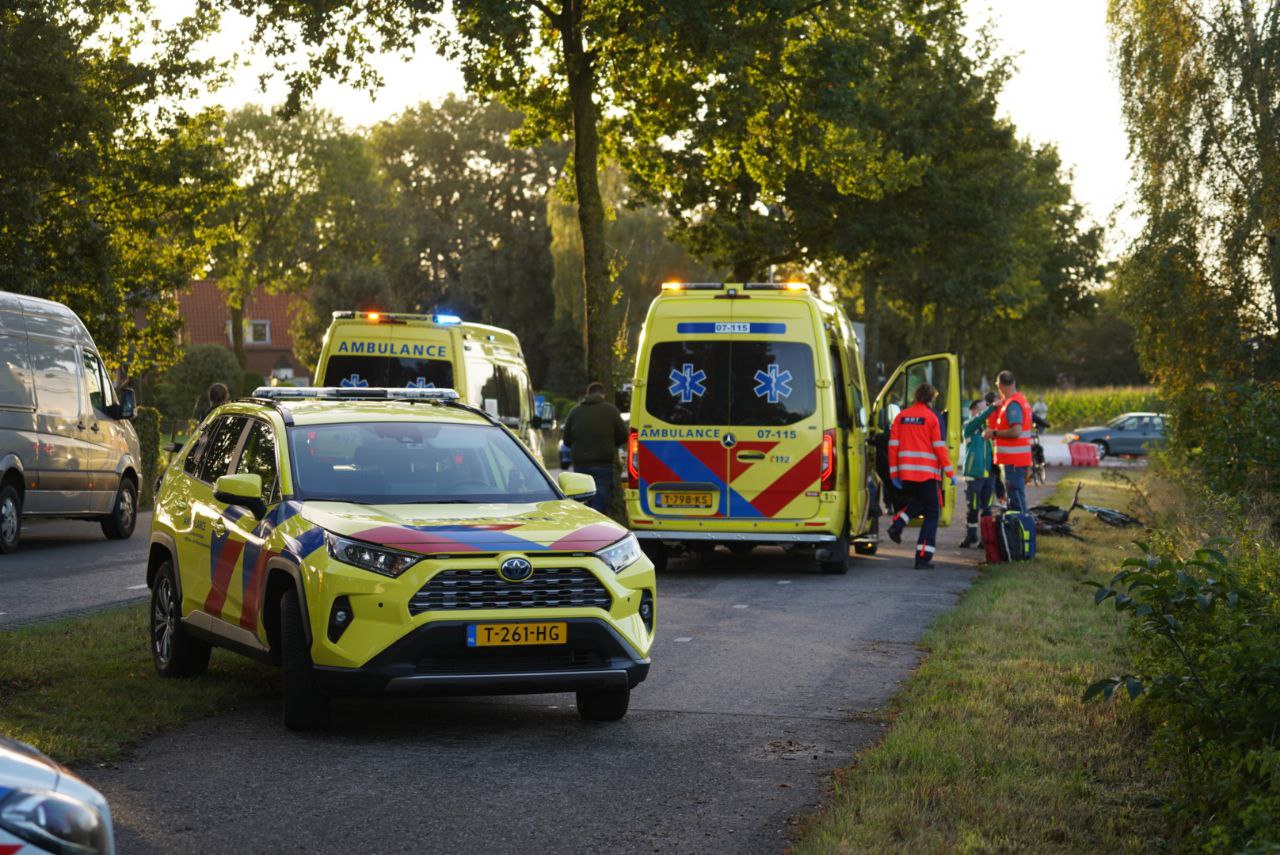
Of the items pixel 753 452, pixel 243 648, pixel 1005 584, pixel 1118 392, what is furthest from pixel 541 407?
pixel 1118 392

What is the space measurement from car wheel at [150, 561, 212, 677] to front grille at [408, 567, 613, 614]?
220cm

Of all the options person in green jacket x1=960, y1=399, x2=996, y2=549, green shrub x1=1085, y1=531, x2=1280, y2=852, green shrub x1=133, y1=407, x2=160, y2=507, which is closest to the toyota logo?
green shrub x1=1085, y1=531, x2=1280, y2=852

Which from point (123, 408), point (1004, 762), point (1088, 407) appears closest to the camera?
point (1004, 762)

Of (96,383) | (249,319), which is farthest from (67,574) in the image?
(249,319)

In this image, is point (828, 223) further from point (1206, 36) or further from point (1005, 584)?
point (1005, 584)

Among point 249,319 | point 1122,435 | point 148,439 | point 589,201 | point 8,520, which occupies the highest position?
point 249,319

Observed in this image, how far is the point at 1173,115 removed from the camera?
31016mm

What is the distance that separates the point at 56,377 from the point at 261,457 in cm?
1072

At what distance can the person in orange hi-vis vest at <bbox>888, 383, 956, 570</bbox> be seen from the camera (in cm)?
1770

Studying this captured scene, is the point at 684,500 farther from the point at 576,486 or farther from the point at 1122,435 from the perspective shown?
the point at 1122,435

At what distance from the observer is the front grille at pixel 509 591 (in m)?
7.94

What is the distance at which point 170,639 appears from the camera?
984cm

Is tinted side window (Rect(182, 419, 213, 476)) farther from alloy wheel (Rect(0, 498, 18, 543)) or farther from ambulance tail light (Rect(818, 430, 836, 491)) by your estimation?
alloy wheel (Rect(0, 498, 18, 543))

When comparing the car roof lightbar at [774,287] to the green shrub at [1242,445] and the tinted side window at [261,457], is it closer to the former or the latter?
the green shrub at [1242,445]
